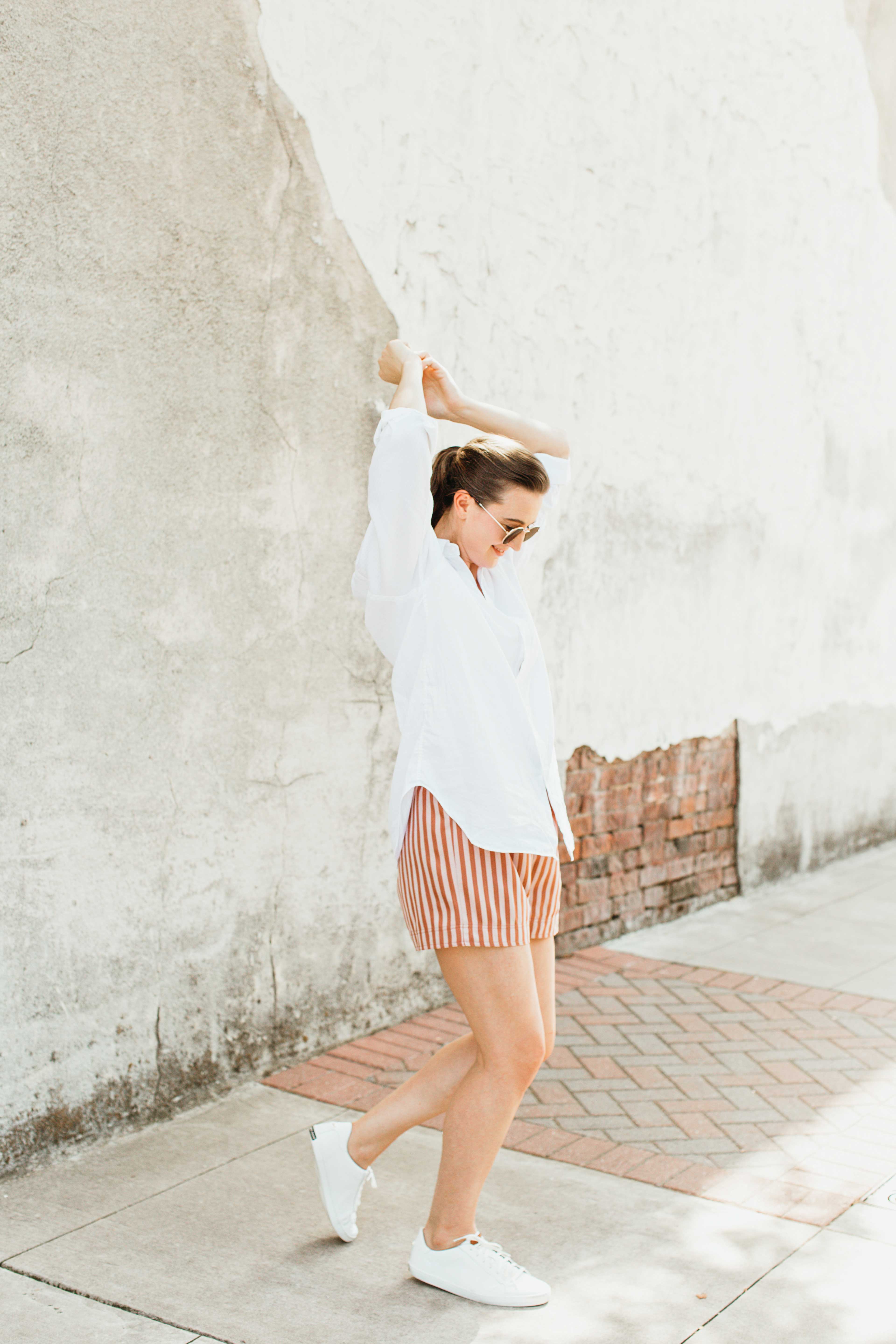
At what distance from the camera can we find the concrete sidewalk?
2.63 meters

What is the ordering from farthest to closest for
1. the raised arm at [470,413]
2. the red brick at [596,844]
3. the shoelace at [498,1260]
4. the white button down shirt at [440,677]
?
1. the red brick at [596,844]
2. the raised arm at [470,413]
3. the shoelace at [498,1260]
4. the white button down shirt at [440,677]

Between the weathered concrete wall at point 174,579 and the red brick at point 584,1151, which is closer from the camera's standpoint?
the weathered concrete wall at point 174,579

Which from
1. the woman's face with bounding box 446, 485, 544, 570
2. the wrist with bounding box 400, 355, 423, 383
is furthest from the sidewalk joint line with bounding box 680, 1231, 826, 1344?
the wrist with bounding box 400, 355, 423, 383

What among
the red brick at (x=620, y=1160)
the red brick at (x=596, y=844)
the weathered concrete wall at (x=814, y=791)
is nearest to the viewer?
the red brick at (x=620, y=1160)

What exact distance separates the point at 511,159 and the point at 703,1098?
3.31m

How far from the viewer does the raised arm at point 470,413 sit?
9.34ft

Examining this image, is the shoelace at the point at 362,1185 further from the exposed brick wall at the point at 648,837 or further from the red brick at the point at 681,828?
the red brick at the point at 681,828

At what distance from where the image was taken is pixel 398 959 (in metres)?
4.54

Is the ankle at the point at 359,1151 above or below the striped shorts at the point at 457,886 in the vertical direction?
below

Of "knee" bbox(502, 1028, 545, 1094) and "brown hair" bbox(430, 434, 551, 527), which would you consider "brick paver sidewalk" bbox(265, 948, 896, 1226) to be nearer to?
"knee" bbox(502, 1028, 545, 1094)

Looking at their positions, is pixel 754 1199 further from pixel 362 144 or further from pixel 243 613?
pixel 362 144

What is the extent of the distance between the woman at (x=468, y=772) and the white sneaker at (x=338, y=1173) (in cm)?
A: 19

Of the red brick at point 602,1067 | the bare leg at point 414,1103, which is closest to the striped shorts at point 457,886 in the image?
the bare leg at point 414,1103

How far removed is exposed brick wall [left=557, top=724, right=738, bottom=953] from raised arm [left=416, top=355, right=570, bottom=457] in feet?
8.17
